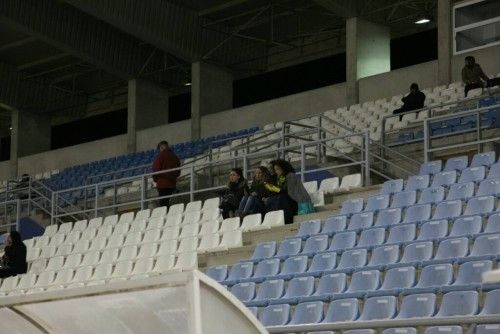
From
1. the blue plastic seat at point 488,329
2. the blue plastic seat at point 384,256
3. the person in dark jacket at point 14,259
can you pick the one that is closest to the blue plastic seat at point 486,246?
the blue plastic seat at point 384,256

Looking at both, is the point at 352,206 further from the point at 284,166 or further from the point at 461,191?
the point at 461,191

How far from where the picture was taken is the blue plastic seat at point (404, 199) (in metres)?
12.7

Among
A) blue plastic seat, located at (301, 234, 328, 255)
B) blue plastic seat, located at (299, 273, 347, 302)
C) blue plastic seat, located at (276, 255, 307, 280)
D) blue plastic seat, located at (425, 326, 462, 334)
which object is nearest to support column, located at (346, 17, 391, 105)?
blue plastic seat, located at (301, 234, 328, 255)

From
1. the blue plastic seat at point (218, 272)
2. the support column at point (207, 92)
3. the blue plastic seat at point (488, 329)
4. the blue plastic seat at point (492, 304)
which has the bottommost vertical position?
the blue plastic seat at point (488, 329)

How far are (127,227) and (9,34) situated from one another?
13.4m

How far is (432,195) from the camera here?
12484mm

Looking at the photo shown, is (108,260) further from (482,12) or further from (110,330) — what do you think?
(110,330)

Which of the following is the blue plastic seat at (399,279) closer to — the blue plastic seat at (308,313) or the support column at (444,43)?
the blue plastic seat at (308,313)

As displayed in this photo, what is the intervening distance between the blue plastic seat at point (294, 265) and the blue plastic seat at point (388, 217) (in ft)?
3.14

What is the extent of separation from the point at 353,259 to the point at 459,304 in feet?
8.06

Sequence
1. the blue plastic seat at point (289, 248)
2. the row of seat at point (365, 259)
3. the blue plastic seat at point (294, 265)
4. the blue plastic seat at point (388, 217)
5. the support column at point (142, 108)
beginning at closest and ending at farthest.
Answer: the row of seat at point (365, 259)
the blue plastic seat at point (294, 265)
the blue plastic seat at point (388, 217)
the blue plastic seat at point (289, 248)
the support column at point (142, 108)

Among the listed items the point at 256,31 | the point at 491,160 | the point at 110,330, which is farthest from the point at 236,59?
the point at 110,330

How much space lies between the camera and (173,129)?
2850 cm

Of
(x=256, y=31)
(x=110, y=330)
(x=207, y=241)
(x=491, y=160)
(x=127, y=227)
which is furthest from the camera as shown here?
(x=256, y=31)
